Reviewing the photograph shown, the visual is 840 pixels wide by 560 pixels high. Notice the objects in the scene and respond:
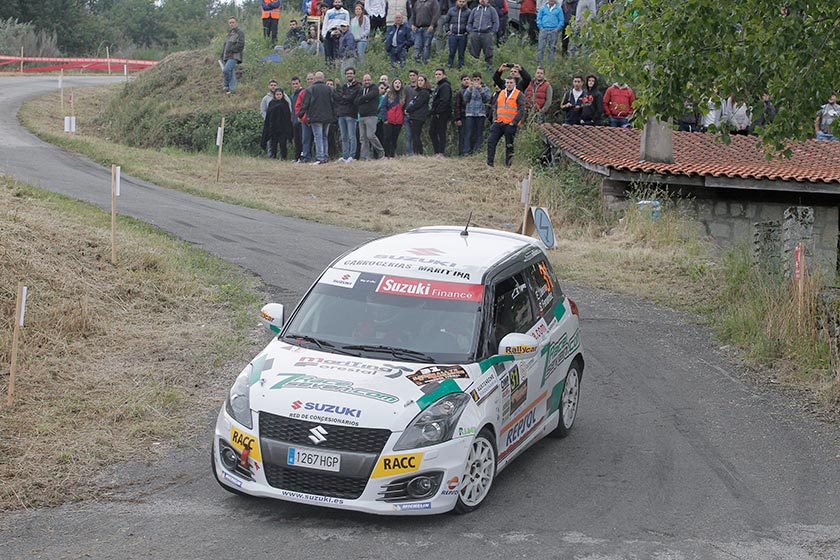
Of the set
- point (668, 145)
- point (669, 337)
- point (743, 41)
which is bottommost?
point (669, 337)

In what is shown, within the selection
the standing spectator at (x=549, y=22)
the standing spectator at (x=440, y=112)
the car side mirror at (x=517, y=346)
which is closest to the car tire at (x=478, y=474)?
the car side mirror at (x=517, y=346)

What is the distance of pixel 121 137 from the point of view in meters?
34.9

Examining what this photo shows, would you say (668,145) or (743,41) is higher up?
(743,41)

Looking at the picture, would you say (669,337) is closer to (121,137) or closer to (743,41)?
(743,41)

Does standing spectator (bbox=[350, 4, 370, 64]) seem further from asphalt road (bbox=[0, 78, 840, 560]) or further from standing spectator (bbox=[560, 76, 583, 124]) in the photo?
asphalt road (bbox=[0, 78, 840, 560])

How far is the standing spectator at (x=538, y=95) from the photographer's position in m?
26.2

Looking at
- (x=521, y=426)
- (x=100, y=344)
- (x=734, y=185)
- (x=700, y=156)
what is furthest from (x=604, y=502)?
(x=700, y=156)

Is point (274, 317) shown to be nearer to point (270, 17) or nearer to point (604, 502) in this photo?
point (604, 502)

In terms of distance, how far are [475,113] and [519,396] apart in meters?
18.8

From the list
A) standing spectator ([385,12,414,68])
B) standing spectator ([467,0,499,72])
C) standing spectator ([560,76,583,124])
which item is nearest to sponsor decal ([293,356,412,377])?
standing spectator ([560,76,583,124])

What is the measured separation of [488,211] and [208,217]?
669cm

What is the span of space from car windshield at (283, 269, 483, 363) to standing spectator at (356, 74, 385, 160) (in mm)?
18128

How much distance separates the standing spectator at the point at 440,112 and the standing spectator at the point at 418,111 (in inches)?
8.7

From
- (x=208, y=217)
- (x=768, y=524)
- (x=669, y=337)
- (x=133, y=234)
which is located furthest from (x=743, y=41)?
(x=208, y=217)
